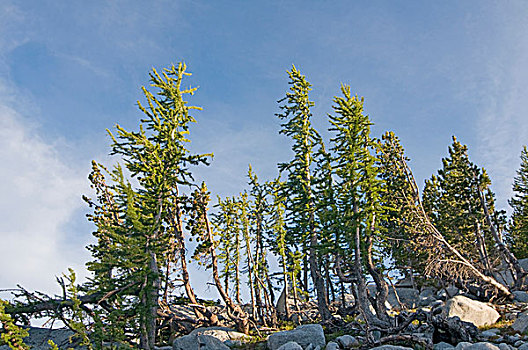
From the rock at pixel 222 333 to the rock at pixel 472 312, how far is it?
402 inches

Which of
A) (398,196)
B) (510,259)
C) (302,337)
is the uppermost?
(398,196)

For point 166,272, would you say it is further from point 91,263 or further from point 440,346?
point 440,346

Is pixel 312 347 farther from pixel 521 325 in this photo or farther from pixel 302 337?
pixel 521 325

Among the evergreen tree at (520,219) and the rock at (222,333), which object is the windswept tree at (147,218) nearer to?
the rock at (222,333)

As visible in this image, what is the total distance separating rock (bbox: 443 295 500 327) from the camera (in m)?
20.4

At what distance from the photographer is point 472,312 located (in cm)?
2067

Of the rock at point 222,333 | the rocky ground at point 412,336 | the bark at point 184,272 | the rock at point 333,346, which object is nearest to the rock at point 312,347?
the rocky ground at point 412,336

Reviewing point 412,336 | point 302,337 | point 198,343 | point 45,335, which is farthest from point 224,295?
point 412,336

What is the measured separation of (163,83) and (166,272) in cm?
1090

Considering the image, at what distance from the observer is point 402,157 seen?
94.7 feet

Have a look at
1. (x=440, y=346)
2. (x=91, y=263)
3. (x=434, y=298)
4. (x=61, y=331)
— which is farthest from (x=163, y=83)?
(x=434, y=298)

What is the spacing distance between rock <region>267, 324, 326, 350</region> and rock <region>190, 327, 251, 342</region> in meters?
3.32

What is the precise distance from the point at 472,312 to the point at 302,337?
8.42 metres

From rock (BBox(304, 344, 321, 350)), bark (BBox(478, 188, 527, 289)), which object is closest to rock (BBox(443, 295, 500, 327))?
rock (BBox(304, 344, 321, 350))
